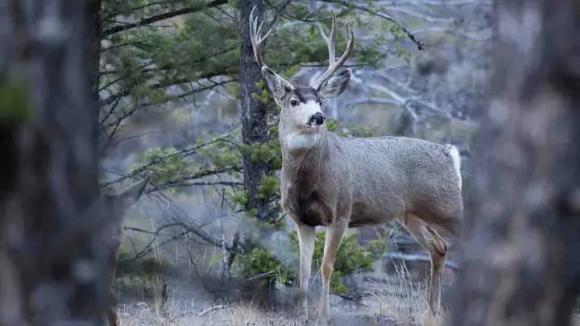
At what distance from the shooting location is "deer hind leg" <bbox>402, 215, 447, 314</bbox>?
36.2 feet

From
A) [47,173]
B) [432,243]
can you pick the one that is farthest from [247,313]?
[47,173]

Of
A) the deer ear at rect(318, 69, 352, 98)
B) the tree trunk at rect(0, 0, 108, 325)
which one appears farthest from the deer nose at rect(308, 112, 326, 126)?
the tree trunk at rect(0, 0, 108, 325)

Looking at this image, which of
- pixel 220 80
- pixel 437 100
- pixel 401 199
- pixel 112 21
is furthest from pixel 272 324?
pixel 437 100

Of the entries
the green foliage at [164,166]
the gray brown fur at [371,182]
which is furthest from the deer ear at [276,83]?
the green foliage at [164,166]

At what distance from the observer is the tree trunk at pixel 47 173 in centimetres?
375

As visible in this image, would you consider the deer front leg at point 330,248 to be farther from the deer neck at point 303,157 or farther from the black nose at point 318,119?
the black nose at point 318,119

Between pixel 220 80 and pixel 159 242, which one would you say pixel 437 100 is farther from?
pixel 159 242

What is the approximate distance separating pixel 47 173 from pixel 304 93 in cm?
673

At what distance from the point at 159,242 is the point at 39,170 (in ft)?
27.9

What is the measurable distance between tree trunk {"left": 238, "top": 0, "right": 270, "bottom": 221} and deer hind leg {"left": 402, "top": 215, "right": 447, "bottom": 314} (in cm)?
161

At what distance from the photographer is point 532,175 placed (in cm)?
401

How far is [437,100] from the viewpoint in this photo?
22344 mm

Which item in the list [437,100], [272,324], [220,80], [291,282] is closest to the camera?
[272,324]

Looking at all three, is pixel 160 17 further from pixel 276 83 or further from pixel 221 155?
pixel 276 83
